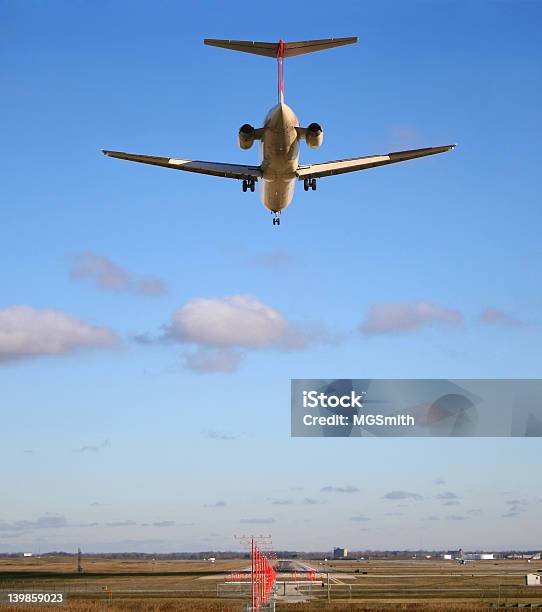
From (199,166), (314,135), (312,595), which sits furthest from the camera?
(312,595)

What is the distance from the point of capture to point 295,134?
2034 inches

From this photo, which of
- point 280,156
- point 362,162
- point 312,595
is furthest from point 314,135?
point 312,595

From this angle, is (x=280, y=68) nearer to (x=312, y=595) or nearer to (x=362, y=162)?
(x=362, y=162)

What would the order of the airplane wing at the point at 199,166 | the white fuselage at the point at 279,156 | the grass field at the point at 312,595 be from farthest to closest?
the grass field at the point at 312,595
the airplane wing at the point at 199,166
the white fuselage at the point at 279,156

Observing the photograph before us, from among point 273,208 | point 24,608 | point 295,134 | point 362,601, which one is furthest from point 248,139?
point 362,601

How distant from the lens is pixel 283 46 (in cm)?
5325

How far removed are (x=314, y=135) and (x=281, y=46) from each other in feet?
19.3

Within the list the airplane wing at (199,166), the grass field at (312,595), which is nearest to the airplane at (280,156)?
the airplane wing at (199,166)

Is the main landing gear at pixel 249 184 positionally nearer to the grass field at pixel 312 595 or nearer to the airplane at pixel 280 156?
the airplane at pixel 280 156

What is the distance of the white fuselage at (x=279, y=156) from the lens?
5059cm

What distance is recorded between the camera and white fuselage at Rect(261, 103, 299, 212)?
50594 mm

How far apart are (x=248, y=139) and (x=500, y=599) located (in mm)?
53123

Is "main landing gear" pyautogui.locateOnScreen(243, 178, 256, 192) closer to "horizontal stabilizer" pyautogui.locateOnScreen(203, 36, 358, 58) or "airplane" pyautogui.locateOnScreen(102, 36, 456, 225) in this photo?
"airplane" pyautogui.locateOnScreen(102, 36, 456, 225)

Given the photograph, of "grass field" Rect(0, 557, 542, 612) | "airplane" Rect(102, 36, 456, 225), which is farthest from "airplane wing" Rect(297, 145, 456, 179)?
"grass field" Rect(0, 557, 542, 612)
